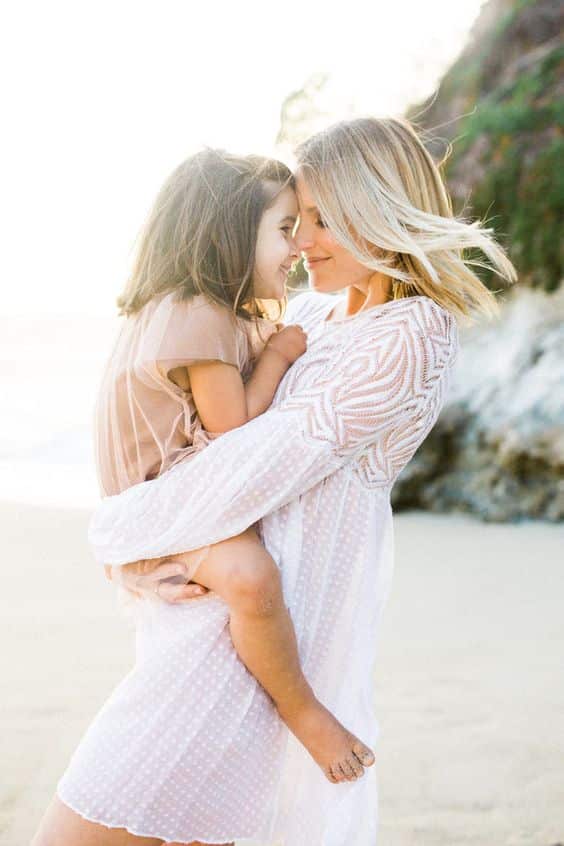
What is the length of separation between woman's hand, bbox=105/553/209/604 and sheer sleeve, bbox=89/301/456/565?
4 cm

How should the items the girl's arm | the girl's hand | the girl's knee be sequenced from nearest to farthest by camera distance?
the girl's knee
the girl's arm
the girl's hand

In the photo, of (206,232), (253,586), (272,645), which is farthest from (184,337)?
(272,645)

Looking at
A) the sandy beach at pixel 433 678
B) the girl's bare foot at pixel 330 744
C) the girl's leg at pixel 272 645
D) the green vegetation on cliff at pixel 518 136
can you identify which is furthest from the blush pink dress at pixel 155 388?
the green vegetation on cliff at pixel 518 136

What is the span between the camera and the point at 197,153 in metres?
2.14

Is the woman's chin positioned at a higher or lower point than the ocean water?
higher

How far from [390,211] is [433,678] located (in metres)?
3.00

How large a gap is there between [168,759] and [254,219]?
1.08 meters

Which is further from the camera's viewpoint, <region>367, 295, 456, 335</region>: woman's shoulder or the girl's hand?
the girl's hand

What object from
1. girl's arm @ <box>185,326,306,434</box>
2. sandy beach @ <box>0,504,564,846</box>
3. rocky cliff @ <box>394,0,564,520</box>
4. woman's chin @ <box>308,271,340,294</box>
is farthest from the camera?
rocky cliff @ <box>394,0,564,520</box>

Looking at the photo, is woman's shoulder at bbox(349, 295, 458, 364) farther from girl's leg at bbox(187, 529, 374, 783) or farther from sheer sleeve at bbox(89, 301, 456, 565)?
girl's leg at bbox(187, 529, 374, 783)

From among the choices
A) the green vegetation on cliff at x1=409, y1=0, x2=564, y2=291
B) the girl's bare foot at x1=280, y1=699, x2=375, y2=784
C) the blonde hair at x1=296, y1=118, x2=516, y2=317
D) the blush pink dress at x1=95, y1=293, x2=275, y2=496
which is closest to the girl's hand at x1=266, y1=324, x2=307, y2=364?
the blush pink dress at x1=95, y1=293, x2=275, y2=496

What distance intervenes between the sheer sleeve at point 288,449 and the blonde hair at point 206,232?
29 cm

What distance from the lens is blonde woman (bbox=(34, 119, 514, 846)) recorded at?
6.18 feet

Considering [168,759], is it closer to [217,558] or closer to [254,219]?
[217,558]
